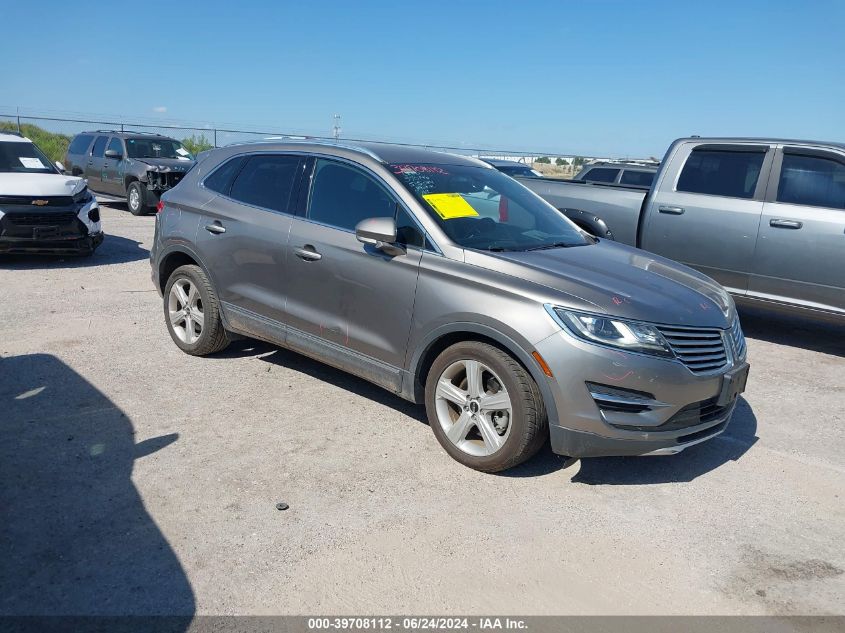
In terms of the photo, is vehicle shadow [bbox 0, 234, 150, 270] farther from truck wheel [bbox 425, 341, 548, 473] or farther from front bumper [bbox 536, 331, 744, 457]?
front bumper [bbox 536, 331, 744, 457]

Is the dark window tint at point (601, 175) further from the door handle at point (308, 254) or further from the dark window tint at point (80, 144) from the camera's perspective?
the dark window tint at point (80, 144)

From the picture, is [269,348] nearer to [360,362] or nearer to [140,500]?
[360,362]

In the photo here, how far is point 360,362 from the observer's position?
471 cm

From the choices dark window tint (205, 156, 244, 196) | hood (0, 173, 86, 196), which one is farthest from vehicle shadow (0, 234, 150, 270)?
dark window tint (205, 156, 244, 196)

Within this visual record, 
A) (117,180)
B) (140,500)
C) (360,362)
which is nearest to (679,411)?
(360,362)

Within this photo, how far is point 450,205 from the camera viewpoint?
4.65 metres

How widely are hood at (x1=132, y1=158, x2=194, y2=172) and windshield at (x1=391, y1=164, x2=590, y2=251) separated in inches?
456

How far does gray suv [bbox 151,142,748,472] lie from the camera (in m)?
3.81

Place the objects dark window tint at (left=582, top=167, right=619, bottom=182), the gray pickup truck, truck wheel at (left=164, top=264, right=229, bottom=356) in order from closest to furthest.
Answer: truck wheel at (left=164, top=264, right=229, bottom=356), the gray pickup truck, dark window tint at (left=582, top=167, right=619, bottom=182)

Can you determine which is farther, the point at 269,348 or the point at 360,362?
the point at 269,348

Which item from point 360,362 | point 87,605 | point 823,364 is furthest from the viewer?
point 823,364

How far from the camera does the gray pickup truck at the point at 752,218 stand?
269 inches

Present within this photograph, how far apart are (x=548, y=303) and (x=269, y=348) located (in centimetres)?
320

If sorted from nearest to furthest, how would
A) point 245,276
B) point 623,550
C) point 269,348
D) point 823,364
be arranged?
point 623,550 → point 245,276 → point 269,348 → point 823,364
